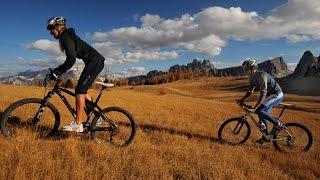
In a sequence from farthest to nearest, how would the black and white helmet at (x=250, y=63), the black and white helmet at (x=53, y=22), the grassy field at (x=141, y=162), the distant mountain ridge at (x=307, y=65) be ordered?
1. the distant mountain ridge at (x=307, y=65)
2. the black and white helmet at (x=250, y=63)
3. the black and white helmet at (x=53, y=22)
4. the grassy field at (x=141, y=162)

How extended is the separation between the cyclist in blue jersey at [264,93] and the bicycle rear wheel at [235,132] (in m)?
0.53

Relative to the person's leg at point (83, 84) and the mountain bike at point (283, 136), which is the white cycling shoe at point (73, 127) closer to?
the person's leg at point (83, 84)

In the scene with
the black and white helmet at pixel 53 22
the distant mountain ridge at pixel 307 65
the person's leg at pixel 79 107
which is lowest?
the person's leg at pixel 79 107

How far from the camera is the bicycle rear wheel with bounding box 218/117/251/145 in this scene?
13.1 meters

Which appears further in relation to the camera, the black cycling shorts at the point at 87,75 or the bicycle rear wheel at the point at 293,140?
the bicycle rear wheel at the point at 293,140

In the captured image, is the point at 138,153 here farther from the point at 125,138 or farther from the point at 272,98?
the point at 272,98

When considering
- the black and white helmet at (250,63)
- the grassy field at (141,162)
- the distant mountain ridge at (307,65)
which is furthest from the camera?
the distant mountain ridge at (307,65)

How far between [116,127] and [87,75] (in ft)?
4.69

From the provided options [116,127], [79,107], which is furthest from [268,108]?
[79,107]

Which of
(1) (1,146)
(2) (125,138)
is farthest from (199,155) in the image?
(1) (1,146)

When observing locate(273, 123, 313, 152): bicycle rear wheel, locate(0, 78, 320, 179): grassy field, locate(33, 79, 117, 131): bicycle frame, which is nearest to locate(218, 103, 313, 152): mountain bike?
locate(273, 123, 313, 152): bicycle rear wheel

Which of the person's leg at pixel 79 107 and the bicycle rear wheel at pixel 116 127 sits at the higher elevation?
the person's leg at pixel 79 107

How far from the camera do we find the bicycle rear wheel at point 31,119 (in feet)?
30.1

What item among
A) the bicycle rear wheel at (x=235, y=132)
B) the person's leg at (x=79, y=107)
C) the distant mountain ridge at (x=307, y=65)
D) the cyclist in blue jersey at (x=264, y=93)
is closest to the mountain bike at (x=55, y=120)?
the person's leg at (x=79, y=107)
